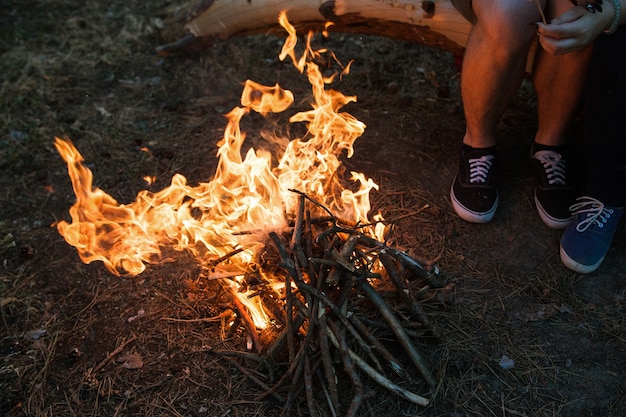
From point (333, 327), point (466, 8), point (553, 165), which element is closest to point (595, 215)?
point (553, 165)

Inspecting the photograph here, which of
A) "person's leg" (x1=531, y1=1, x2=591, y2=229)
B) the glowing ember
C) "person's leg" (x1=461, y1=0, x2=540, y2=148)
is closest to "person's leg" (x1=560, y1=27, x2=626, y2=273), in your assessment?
"person's leg" (x1=531, y1=1, x2=591, y2=229)

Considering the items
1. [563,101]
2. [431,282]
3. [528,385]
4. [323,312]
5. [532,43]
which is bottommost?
[528,385]

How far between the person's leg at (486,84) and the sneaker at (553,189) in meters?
0.26

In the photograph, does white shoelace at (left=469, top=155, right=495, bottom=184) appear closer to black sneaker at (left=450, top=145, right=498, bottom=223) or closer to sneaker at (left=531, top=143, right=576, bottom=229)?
black sneaker at (left=450, top=145, right=498, bottom=223)

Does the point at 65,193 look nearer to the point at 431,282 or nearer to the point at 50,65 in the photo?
the point at 50,65

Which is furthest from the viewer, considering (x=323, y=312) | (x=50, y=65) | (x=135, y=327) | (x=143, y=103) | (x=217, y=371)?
(x=50, y=65)

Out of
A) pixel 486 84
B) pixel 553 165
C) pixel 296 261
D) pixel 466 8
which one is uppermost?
pixel 466 8

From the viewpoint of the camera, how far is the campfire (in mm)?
2279

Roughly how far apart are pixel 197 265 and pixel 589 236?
2009mm

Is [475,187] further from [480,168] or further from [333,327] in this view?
[333,327]

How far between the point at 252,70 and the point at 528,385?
304 cm

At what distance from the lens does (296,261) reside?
7.79ft

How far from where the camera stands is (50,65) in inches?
179

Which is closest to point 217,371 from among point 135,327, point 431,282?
point 135,327
